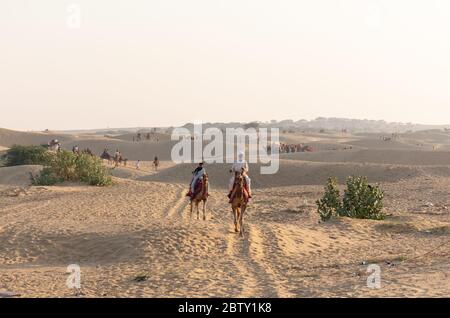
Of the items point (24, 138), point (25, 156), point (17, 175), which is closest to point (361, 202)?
point (17, 175)

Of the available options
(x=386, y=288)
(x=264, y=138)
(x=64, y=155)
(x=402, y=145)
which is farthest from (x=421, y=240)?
(x=264, y=138)

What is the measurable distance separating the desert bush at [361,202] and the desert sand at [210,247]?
1.16 meters

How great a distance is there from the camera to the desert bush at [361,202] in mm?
20234

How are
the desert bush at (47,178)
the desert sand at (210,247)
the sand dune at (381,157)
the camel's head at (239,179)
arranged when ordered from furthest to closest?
the sand dune at (381,157) < the desert bush at (47,178) < the camel's head at (239,179) < the desert sand at (210,247)

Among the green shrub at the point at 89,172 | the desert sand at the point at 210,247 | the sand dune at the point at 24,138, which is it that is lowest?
the desert sand at the point at 210,247

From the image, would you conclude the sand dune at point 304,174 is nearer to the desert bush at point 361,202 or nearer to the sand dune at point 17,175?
the sand dune at point 17,175

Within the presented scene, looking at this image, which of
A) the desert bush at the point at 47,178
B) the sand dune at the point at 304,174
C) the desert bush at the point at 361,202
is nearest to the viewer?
the desert bush at the point at 361,202

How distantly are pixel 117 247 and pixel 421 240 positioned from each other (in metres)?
8.12

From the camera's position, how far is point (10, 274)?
1177cm

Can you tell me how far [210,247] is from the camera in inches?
544

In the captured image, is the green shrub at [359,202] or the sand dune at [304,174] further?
the sand dune at [304,174]

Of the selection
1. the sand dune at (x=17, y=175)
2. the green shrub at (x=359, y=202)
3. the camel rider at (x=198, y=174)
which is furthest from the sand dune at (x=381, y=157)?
the camel rider at (x=198, y=174)
